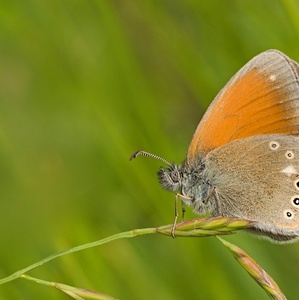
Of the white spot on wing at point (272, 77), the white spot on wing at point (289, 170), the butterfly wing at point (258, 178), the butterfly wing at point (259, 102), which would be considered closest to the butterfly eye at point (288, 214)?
the butterfly wing at point (258, 178)

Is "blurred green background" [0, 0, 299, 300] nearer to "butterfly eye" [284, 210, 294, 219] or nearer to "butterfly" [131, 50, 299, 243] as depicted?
"butterfly" [131, 50, 299, 243]

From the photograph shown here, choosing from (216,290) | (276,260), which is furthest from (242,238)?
(216,290)

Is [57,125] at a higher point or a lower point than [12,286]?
higher

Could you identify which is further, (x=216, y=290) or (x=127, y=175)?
(x=127, y=175)

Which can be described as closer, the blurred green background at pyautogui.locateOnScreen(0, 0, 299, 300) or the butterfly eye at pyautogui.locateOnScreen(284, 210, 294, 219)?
the butterfly eye at pyautogui.locateOnScreen(284, 210, 294, 219)

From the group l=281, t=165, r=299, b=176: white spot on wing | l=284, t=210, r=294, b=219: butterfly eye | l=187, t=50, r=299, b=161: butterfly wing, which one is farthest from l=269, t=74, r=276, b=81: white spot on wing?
l=284, t=210, r=294, b=219: butterfly eye

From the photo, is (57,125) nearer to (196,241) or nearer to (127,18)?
(127,18)

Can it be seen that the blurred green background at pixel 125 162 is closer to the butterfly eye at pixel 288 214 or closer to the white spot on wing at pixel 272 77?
the white spot on wing at pixel 272 77
